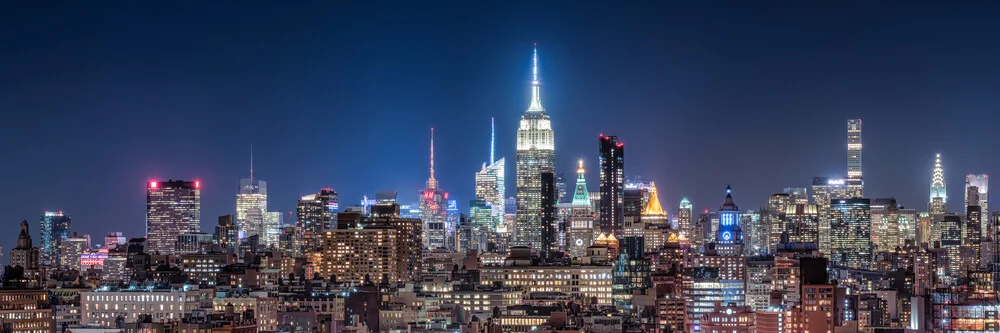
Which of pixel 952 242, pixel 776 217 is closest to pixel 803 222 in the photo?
pixel 776 217

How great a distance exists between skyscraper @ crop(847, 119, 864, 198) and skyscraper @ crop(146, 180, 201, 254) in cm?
6543

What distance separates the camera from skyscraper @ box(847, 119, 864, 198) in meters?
166

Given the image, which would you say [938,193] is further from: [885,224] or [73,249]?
[73,249]

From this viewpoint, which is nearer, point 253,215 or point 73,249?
point 73,249

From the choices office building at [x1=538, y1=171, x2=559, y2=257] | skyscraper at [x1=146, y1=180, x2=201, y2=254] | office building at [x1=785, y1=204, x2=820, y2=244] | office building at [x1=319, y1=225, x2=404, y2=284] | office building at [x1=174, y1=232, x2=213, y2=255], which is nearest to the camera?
office building at [x1=319, y1=225, x2=404, y2=284]

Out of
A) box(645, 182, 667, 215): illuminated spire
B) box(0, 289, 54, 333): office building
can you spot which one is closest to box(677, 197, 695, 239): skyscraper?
box(645, 182, 667, 215): illuminated spire

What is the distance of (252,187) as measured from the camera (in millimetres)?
152875

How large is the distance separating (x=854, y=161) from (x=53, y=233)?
79.6 m

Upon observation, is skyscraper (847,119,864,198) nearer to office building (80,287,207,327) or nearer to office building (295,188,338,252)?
office building (295,188,338,252)

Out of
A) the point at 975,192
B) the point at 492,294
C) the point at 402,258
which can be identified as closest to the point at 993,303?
the point at 492,294

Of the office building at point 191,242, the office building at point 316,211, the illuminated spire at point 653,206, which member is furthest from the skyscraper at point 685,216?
the office building at point 191,242

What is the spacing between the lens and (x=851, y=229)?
14788 cm

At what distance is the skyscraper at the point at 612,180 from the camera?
145875mm

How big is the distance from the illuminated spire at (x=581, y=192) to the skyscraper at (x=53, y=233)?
141 feet
